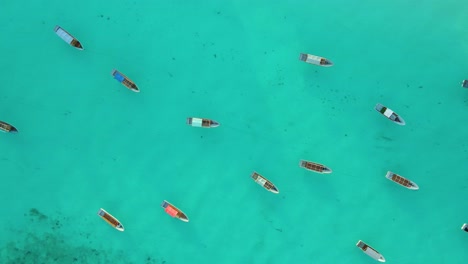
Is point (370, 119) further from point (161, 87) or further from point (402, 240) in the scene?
point (161, 87)

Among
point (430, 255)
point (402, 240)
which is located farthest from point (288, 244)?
point (430, 255)

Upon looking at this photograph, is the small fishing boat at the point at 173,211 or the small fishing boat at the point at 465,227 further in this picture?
the small fishing boat at the point at 173,211

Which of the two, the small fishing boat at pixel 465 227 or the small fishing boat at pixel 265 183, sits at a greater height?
the small fishing boat at pixel 465 227

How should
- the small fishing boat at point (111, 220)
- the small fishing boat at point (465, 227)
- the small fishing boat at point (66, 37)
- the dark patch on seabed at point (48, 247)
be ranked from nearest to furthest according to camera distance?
1. the small fishing boat at point (465, 227)
2. the small fishing boat at point (66, 37)
3. the small fishing boat at point (111, 220)
4. the dark patch on seabed at point (48, 247)

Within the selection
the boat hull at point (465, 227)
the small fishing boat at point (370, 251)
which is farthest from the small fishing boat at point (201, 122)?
the boat hull at point (465, 227)

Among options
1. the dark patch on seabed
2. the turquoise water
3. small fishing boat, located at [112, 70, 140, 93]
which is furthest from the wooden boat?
the dark patch on seabed

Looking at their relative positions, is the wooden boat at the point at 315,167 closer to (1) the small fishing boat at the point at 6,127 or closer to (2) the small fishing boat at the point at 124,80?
(2) the small fishing boat at the point at 124,80

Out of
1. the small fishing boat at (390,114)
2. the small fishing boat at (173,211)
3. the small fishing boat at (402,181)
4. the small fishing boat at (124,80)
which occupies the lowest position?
the small fishing boat at (173,211)
